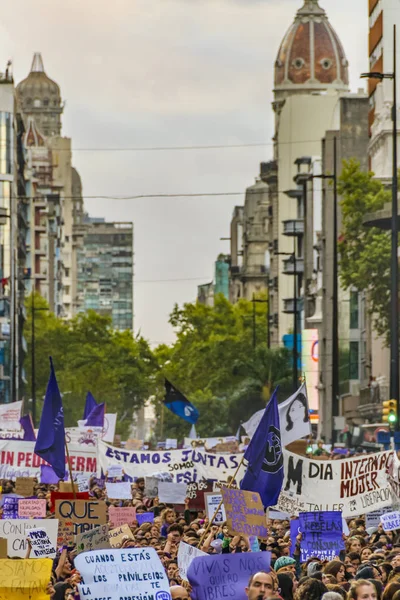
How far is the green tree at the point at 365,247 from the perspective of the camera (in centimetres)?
6712

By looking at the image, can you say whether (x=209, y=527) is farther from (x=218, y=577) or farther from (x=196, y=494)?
(x=196, y=494)

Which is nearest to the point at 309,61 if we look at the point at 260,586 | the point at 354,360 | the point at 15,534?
the point at 354,360

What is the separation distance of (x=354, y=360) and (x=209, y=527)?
246ft

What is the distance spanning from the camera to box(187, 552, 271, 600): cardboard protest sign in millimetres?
14258

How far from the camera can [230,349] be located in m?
115

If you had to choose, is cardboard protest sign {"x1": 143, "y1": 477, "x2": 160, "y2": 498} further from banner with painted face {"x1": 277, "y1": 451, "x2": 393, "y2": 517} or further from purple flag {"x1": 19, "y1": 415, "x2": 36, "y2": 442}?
purple flag {"x1": 19, "y1": 415, "x2": 36, "y2": 442}

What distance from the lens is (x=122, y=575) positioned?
13.9 m

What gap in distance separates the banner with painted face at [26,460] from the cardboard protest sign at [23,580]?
2179cm

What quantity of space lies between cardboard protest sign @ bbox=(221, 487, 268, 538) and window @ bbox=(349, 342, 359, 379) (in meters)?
73.8

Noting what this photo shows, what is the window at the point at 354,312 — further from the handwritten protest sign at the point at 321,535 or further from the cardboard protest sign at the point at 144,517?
the handwritten protest sign at the point at 321,535

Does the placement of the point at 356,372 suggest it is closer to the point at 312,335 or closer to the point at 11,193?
the point at 312,335

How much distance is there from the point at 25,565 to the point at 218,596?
4.61 ft

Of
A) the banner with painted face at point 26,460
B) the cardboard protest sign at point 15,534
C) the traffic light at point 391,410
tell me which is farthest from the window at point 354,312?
the cardboard protest sign at point 15,534

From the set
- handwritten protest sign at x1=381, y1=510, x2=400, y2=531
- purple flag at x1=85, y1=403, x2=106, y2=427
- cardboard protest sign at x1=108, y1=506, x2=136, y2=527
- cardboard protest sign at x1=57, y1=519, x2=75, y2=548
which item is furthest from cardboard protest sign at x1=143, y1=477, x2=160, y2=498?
purple flag at x1=85, y1=403, x2=106, y2=427
